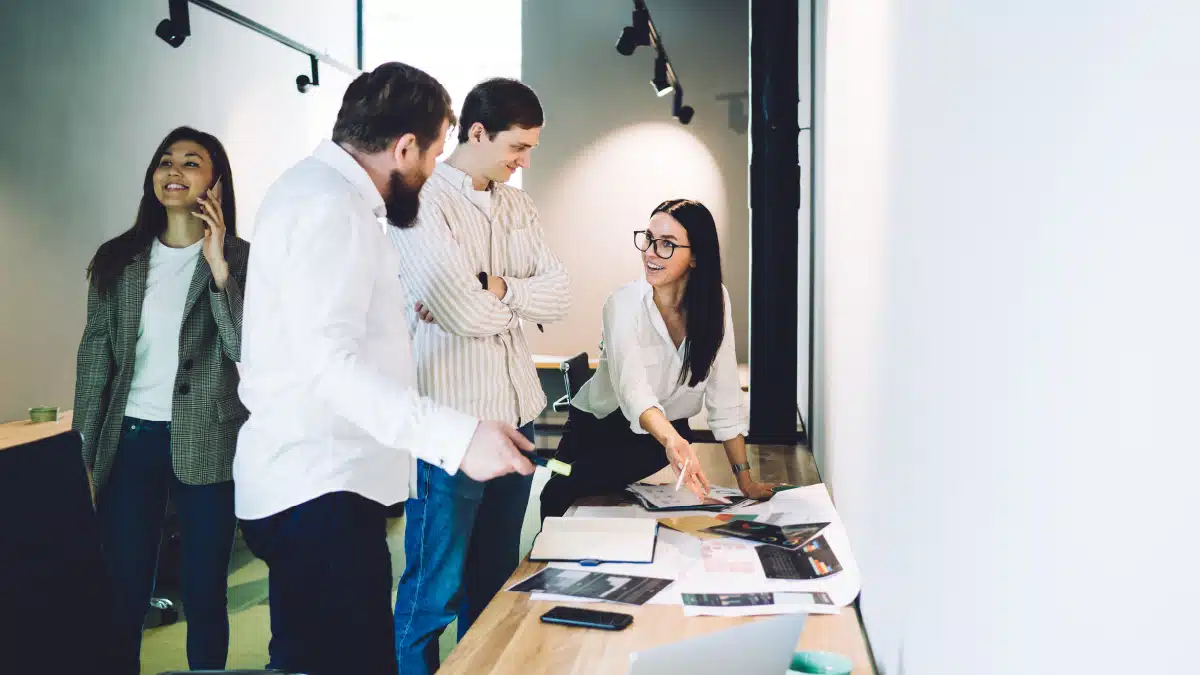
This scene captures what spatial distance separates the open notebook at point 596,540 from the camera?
1796 millimetres

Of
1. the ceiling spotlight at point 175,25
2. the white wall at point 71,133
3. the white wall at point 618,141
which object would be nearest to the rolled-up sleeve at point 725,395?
the ceiling spotlight at point 175,25

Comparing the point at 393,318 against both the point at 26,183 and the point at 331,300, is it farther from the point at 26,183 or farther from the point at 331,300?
the point at 26,183

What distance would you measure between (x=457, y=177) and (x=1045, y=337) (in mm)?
1722

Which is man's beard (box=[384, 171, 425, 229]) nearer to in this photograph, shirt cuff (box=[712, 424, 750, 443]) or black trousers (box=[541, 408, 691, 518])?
black trousers (box=[541, 408, 691, 518])

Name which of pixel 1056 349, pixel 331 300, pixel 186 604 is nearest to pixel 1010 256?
pixel 1056 349

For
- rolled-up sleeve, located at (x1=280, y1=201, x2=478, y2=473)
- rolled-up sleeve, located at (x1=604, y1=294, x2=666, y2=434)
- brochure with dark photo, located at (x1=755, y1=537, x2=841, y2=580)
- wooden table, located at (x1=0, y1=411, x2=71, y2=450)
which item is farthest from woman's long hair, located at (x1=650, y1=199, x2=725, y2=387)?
wooden table, located at (x1=0, y1=411, x2=71, y2=450)

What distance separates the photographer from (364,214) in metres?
1.57

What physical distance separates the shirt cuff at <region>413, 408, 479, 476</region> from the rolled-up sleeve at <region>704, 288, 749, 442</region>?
44.8 inches

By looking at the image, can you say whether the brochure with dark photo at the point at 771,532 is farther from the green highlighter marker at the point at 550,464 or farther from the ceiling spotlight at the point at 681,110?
the ceiling spotlight at the point at 681,110

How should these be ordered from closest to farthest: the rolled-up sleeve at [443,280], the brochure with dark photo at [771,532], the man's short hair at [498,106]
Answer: the brochure with dark photo at [771,532]
the rolled-up sleeve at [443,280]
the man's short hair at [498,106]

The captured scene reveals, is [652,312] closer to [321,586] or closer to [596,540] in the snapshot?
[596,540]

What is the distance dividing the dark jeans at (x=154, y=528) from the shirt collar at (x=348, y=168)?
107 cm

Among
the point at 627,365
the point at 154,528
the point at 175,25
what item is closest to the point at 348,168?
the point at 627,365

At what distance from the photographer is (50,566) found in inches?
47.9
